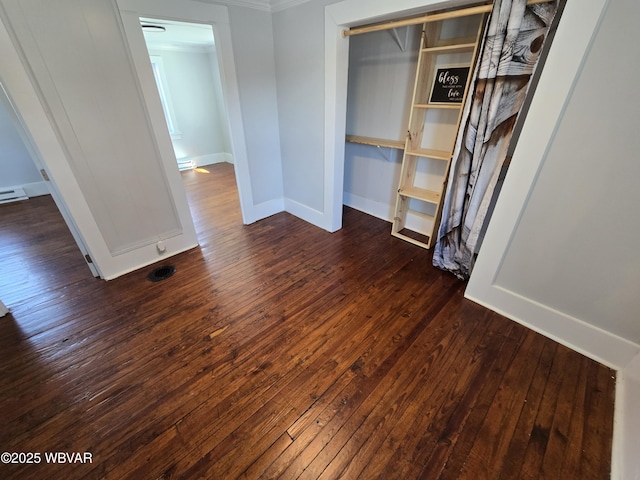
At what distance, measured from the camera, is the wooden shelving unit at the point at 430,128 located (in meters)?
2.17

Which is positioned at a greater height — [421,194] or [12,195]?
[421,194]

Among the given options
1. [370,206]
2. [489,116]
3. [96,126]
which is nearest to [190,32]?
[96,126]

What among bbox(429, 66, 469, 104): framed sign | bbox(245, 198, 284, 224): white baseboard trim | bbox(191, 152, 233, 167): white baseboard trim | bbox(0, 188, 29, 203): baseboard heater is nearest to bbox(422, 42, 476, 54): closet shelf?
bbox(429, 66, 469, 104): framed sign

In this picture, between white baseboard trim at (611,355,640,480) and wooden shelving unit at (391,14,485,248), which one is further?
wooden shelving unit at (391,14,485,248)

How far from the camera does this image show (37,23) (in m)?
1.62

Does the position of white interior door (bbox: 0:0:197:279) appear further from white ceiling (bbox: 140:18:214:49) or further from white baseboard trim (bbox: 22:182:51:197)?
white baseboard trim (bbox: 22:182:51:197)

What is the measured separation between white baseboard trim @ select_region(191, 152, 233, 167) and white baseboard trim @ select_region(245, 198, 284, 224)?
138 inches

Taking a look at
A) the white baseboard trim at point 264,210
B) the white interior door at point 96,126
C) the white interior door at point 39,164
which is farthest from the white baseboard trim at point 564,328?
the white interior door at point 39,164

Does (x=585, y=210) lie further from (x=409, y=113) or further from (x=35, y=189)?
(x=35, y=189)

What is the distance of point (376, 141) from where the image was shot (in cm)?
302

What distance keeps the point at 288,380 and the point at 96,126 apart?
2293mm

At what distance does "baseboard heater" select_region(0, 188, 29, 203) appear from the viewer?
3.91 m

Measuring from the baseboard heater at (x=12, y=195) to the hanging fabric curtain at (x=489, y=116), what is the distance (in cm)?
592

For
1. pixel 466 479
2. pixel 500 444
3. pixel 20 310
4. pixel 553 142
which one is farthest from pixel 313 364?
pixel 20 310
